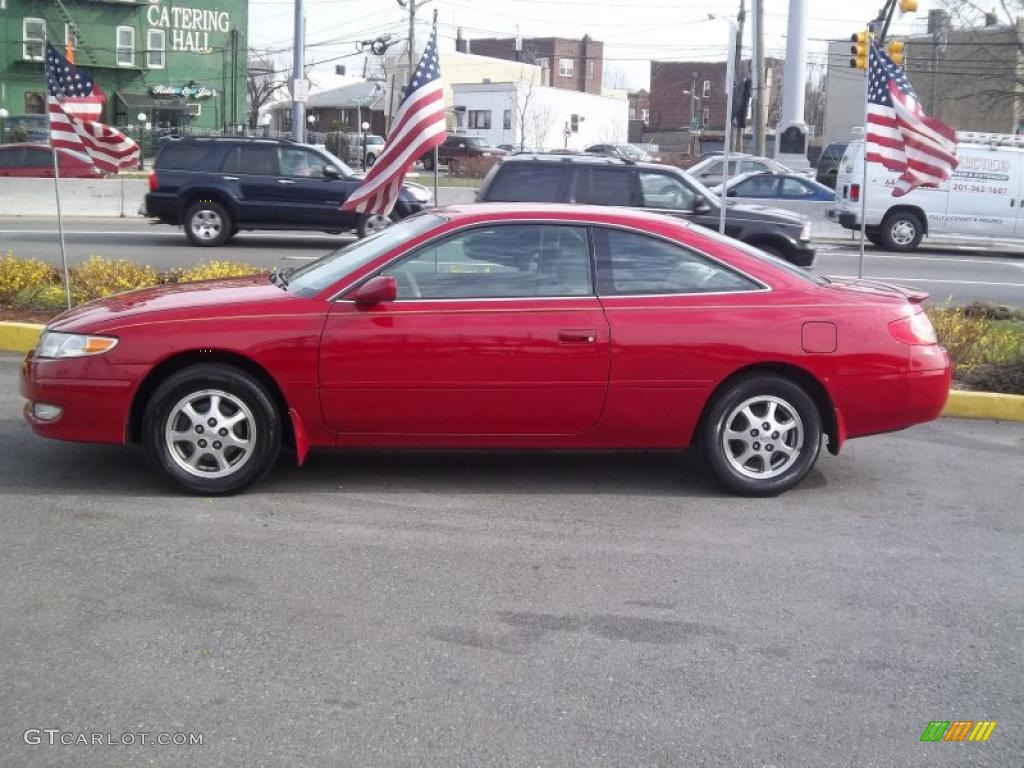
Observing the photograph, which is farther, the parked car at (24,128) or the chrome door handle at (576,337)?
the parked car at (24,128)

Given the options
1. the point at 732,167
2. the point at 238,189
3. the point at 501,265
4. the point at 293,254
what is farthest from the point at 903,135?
the point at 732,167

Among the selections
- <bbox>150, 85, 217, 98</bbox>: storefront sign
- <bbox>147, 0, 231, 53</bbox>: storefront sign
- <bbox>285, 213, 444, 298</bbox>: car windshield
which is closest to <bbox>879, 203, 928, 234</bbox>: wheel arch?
<bbox>285, 213, 444, 298</bbox>: car windshield

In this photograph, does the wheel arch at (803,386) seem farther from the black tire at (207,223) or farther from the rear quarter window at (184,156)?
the rear quarter window at (184,156)

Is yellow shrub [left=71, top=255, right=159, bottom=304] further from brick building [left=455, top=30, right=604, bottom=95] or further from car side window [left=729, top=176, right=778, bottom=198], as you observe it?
brick building [left=455, top=30, right=604, bottom=95]

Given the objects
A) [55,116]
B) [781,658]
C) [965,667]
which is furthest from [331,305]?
[55,116]

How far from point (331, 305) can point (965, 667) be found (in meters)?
3.44

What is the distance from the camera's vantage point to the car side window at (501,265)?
6406 millimetres

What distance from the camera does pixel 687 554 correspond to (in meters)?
5.68

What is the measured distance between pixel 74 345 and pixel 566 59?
102 m

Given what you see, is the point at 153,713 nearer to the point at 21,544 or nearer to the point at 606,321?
the point at 21,544

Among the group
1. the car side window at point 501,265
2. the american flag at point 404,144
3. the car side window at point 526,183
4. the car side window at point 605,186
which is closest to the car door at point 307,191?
the car side window at point 526,183

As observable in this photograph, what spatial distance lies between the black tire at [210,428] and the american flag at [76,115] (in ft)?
18.1

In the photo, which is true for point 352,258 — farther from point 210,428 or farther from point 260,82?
point 260,82

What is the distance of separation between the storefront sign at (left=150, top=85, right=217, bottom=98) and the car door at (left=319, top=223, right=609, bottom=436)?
5336 centimetres
